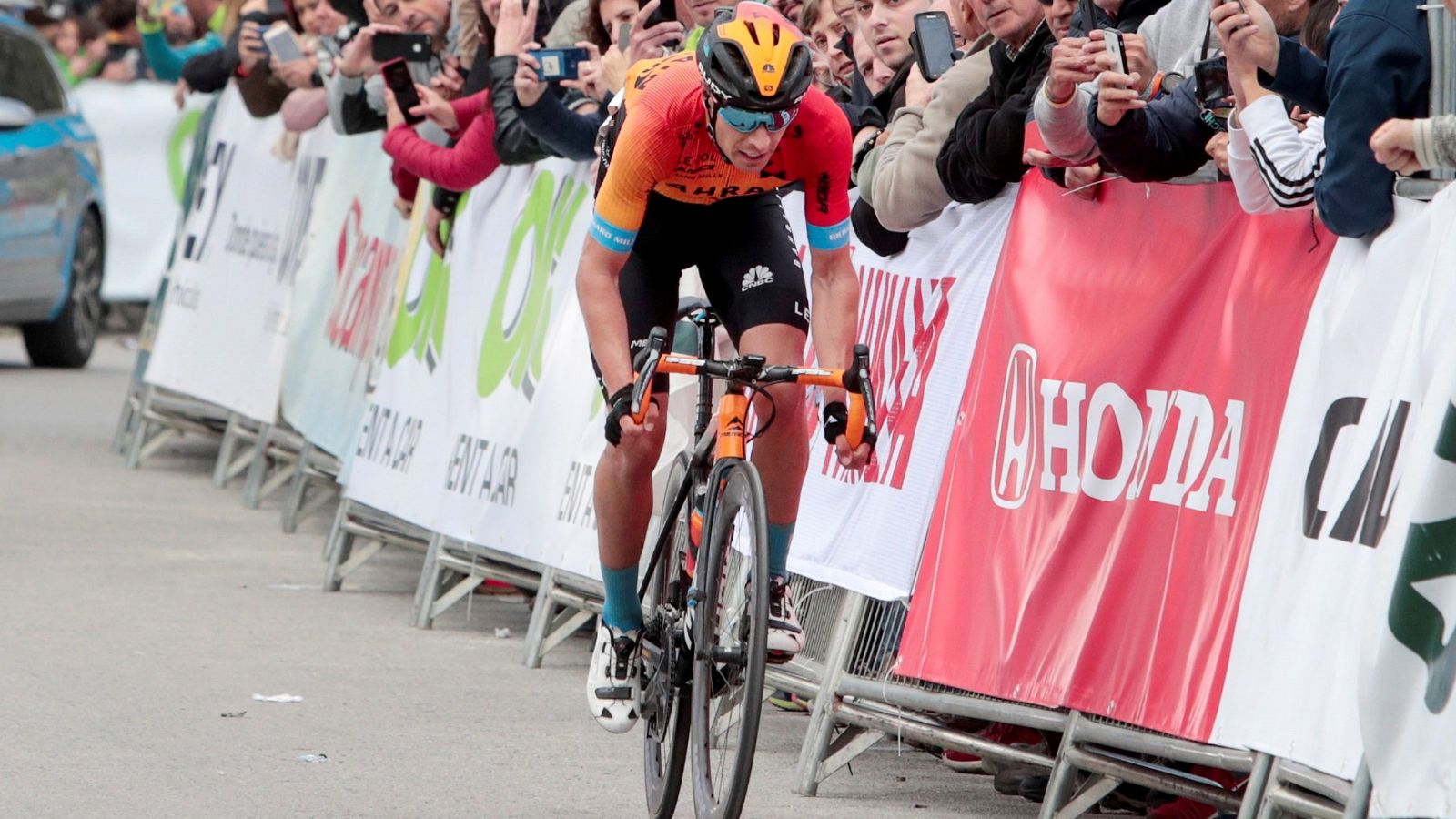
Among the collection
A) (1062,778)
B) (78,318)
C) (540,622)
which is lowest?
(78,318)

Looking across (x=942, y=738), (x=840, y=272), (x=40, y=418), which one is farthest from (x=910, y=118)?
(x=40, y=418)

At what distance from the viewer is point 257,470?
43.7ft

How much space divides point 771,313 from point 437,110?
14.7 ft

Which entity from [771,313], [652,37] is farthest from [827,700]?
[652,37]

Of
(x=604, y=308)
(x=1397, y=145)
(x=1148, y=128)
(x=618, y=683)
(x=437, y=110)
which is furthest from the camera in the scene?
(x=437, y=110)

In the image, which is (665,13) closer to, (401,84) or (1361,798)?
(401,84)

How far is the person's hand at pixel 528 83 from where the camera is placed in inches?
350

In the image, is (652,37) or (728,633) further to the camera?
(652,37)

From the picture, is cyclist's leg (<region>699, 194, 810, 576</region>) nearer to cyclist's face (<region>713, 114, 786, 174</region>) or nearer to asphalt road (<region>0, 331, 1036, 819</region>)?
cyclist's face (<region>713, 114, 786, 174</region>)

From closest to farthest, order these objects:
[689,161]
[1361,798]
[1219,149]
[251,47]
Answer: [1361,798] → [1219,149] → [689,161] → [251,47]

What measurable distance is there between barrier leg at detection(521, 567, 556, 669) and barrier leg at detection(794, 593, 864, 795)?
6.29 feet

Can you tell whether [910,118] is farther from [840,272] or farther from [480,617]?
[480,617]

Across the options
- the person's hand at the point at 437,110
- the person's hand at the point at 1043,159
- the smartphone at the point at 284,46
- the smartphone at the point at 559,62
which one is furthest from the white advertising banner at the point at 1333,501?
the smartphone at the point at 284,46

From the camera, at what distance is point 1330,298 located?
5230 millimetres
